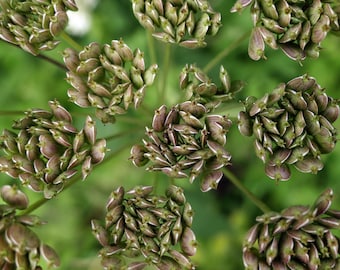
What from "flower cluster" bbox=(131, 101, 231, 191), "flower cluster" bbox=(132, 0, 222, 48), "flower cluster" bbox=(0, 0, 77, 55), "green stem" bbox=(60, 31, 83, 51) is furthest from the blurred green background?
"flower cluster" bbox=(131, 101, 231, 191)

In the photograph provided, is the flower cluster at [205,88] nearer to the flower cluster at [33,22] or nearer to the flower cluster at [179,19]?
the flower cluster at [179,19]

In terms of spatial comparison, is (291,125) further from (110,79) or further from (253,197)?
(110,79)

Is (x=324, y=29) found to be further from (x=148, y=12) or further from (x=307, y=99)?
(x=148, y=12)

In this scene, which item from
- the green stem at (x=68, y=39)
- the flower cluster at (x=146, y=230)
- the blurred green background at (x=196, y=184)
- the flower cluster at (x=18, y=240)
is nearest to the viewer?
the flower cluster at (x=18, y=240)

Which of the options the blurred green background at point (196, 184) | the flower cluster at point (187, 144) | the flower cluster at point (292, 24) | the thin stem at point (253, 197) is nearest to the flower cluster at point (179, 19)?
the flower cluster at point (292, 24)

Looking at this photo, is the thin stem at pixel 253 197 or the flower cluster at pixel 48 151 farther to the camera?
the thin stem at pixel 253 197

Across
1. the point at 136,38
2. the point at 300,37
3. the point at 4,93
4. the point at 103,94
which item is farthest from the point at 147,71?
the point at 4,93

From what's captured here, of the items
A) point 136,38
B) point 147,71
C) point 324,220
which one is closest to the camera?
point 324,220

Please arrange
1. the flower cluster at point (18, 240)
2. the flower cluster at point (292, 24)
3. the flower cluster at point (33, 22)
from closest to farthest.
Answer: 1. the flower cluster at point (18, 240)
2. the flower cluster at point (292, 24)
3. the flower cluster at point (33, 22)
